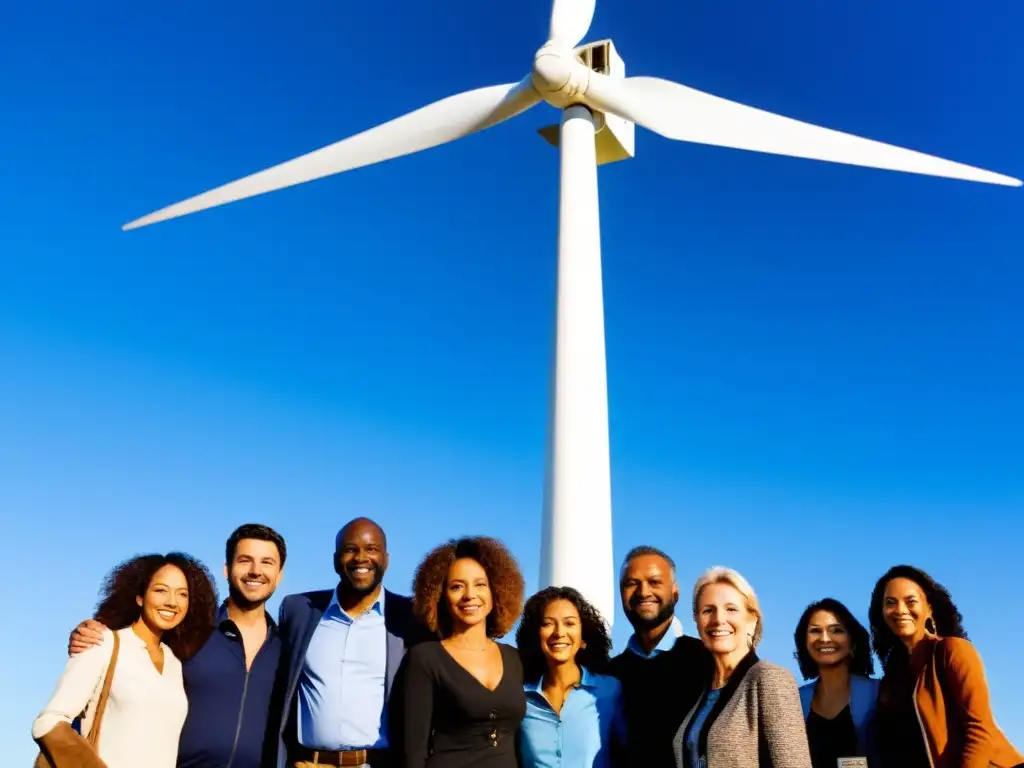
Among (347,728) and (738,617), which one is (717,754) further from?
(347,728)

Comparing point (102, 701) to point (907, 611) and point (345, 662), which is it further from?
point (907, 611)

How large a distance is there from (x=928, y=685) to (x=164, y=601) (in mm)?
5953

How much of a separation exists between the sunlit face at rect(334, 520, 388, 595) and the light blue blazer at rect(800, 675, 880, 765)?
3.57m

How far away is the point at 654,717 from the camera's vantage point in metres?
8.14

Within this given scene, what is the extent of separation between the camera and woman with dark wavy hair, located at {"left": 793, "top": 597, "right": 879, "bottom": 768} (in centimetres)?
873

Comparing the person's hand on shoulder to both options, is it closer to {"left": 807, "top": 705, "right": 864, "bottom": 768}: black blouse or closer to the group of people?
the group of people

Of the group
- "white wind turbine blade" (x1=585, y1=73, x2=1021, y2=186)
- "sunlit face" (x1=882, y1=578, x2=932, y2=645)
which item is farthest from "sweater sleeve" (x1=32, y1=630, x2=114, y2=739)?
"white wind turbine blade" (x1=585, y1=73, x2=1021, y2=186)

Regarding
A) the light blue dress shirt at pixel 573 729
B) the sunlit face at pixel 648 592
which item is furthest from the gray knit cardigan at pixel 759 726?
the sunlit face at pixel 648 592

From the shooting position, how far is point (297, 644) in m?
9.03

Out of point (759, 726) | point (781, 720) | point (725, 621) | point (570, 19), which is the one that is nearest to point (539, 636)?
point (725, 621)

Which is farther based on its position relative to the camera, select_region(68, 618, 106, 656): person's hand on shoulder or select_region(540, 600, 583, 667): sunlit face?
select_region(540, 600, 583, 667): sunlit face

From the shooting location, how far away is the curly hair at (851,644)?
9.20 meters

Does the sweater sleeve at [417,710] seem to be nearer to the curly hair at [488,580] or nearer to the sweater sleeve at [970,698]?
the curly hair at [488,580]

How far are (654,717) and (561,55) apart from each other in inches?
769
